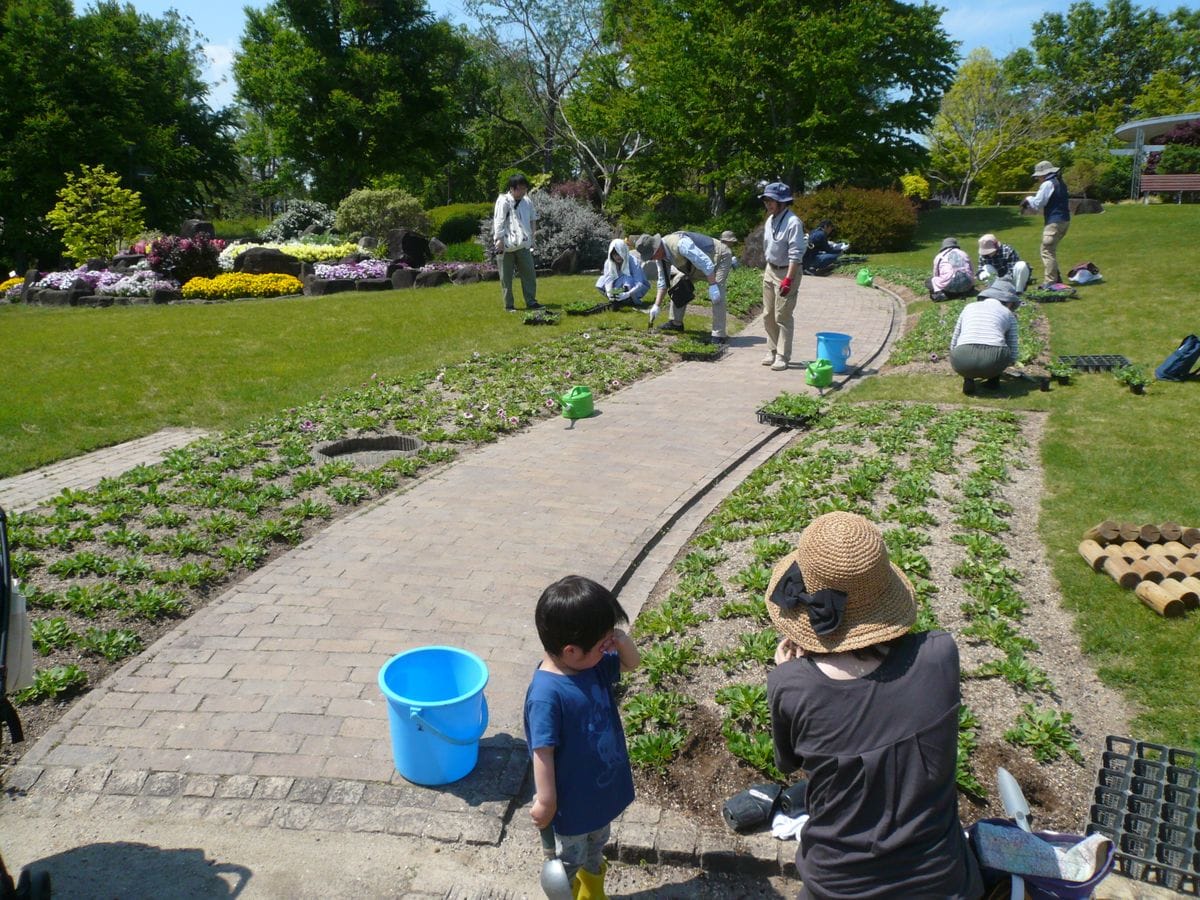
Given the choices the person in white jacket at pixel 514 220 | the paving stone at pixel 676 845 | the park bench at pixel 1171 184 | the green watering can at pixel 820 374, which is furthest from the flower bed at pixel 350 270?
the park bench at pixel 1171 184

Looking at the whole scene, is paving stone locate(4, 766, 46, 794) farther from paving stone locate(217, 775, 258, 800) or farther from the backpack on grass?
the backpack on grass

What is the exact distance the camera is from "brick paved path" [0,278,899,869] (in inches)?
148

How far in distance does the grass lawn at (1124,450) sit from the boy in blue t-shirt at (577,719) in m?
2.59

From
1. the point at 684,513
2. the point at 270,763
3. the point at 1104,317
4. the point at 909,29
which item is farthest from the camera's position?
the point at 909,29

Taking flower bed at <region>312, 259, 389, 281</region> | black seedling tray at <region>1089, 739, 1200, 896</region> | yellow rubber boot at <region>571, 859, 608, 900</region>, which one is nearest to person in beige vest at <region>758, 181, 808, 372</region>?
black seedling tray at <region>1089, 739, 1200, 896</region>

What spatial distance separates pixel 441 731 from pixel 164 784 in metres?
1.35

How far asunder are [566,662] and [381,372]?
9.08 metres

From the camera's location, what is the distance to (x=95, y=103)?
109 ft

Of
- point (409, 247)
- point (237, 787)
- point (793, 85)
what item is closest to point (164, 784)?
point (237, 787)

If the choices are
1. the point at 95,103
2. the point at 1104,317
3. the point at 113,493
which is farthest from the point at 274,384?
the point at 95,103

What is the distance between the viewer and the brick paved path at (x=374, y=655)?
12.3 ft

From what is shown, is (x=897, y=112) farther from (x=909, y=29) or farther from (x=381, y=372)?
(x=381, y=372)

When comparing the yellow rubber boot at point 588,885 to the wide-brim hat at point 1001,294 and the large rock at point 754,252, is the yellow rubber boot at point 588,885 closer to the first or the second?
the wide-brim hat at point 1001,294

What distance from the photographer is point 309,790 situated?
3809mm
